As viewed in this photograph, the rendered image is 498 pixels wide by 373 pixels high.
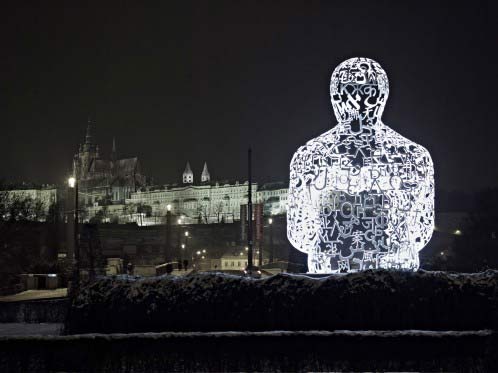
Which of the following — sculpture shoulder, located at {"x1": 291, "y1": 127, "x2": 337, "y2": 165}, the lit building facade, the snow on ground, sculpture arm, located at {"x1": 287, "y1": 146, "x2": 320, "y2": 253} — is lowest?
the snow on ground

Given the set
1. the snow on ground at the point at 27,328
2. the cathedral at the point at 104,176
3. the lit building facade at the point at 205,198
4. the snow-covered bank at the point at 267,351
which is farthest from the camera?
the cathedral at the point at 104,176

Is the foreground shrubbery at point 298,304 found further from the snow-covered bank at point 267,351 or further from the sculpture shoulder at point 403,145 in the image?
the sculpture shoulder at point 403,145

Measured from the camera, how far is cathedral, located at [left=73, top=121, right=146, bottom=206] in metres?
144

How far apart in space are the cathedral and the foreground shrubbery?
13411cm

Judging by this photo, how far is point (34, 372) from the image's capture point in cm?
859

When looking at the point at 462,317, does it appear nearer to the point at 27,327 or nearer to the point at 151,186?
the point at 27,327

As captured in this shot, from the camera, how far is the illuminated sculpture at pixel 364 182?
14555 mm

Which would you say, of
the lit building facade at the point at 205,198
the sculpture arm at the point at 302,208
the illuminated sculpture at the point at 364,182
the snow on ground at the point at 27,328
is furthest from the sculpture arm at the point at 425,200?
the lit building facade at the point at 205,198

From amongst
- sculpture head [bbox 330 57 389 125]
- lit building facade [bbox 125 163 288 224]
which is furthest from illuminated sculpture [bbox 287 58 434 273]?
lit building facade [bbox 125 163 288 224]

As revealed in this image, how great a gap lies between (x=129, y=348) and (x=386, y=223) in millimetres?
7612

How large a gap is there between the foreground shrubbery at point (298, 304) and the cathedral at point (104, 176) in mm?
134114

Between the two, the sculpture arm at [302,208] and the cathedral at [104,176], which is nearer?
the sculpture arm at [302,208]

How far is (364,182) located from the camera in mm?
14633

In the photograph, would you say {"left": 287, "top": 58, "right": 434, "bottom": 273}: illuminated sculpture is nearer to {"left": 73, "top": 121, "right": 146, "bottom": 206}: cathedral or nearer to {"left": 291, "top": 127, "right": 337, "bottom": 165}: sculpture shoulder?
{"left": 291, "top": 127, "right": 337, "bottom": 165}: sculpture shoulder
